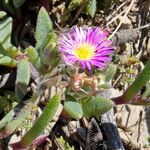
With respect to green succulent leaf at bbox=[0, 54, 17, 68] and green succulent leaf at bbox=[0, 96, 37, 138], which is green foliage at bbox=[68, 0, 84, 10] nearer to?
green succulent leaf at bbox=[0, 54, 17, 68]

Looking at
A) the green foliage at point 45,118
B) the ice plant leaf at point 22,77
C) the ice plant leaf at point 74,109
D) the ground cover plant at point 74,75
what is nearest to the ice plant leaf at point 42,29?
the ground cover plant at point 74,75

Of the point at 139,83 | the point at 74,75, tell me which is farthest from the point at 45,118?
the point at 139,83

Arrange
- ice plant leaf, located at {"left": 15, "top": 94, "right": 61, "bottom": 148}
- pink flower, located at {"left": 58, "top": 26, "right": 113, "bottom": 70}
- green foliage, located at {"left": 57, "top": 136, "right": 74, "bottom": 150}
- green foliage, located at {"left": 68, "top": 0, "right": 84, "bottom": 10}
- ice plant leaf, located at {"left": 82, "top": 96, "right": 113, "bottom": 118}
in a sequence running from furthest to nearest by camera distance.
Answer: green foliage, located at {"left": 68, "top": 0, "right": 84, "bottom": 10} < green foliage, located at {"left": 57, "top": 136, "right": 74, "bottom": 150} < ice plant leaf, located at {"left": 82, "top": 96, "right": 113, "bottom": 118} < pink flower, located at {"left": 58, "top": 26, "right": 113, "bottom": 70} < ice plant leaf, located at {"left": 15, "top": 94, "right": 61, "bottom": 148}

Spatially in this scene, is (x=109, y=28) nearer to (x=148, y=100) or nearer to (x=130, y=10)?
(x=130, y=10)

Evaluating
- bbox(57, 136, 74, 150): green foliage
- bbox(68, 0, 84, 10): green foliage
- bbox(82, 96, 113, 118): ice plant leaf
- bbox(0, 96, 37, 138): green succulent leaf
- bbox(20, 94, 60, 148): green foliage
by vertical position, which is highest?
bbox(68, 0, 84, 10): green foliage

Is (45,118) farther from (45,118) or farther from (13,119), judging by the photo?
(13,119)

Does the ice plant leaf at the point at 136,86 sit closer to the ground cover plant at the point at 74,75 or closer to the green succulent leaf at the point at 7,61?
the ground cover plant at the point at 74,75

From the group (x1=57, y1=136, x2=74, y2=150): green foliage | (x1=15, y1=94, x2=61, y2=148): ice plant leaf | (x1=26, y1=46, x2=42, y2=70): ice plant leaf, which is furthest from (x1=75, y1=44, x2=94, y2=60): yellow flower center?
(x1=57, y1=136, x2=74, y2=150): green foliage

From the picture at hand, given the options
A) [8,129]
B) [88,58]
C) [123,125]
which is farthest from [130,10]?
[8,129]
